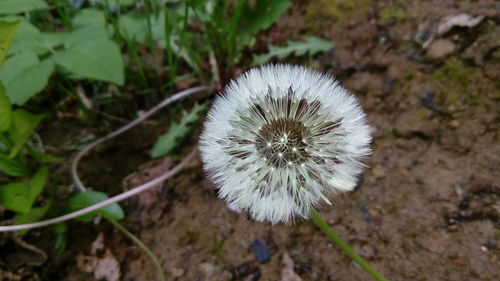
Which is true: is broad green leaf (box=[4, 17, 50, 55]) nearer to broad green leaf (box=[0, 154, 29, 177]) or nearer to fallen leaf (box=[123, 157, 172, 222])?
broad green leaf (box=[0, 154, 29, 177])

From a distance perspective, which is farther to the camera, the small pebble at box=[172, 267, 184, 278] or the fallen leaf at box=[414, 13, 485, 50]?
the fallen leaf at box=[414, 13, 485, 50]

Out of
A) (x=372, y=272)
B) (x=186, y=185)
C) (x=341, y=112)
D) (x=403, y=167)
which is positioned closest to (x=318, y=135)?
(x=341, y=112)

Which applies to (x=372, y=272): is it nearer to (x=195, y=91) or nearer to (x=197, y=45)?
(x=195, y=91)

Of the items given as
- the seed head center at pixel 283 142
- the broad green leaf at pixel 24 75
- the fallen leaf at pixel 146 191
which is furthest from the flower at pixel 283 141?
the broad green leaf at pixel 24 75

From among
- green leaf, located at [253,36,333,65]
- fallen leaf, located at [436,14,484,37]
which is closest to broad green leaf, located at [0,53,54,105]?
green leaf, located at [253,36,333,65]

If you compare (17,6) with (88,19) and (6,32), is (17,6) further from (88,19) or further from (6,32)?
(88,19)

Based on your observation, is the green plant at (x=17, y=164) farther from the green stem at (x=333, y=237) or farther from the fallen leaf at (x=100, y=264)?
the green stem at (x=333, y=237)
